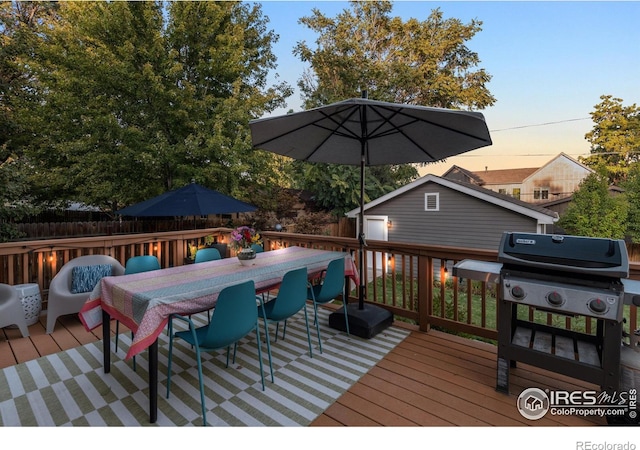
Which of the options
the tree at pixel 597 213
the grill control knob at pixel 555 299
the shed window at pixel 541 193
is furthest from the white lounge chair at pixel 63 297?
the shed window at pixel 541 193

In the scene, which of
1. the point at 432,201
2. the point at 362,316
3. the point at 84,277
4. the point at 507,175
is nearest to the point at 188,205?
the point at 84,277

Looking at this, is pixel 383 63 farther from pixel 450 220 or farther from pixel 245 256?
pixel 245 256

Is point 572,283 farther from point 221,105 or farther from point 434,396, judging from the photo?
point 221,105

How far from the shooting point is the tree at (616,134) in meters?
21.2

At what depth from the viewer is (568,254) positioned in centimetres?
203

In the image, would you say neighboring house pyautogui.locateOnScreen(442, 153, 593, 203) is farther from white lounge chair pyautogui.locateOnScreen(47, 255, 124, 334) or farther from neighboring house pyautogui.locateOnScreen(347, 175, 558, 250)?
white lounge chair pyautogui.locateOnScreen(47, 255, 124, 334)

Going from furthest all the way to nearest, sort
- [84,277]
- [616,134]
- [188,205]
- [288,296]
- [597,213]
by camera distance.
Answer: [616,134] → [597,213] → [188,205] → [84,277] → [288,296]

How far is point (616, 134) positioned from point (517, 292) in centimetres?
2776

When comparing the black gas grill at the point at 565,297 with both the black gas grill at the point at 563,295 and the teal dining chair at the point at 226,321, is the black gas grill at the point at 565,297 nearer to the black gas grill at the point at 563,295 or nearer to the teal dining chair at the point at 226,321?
the black gas grill at the point at 563,295

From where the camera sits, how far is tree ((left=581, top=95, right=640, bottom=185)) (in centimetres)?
2119

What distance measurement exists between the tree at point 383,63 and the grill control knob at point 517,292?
37.9 ft

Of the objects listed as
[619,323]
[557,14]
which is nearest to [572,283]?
[619,323]
